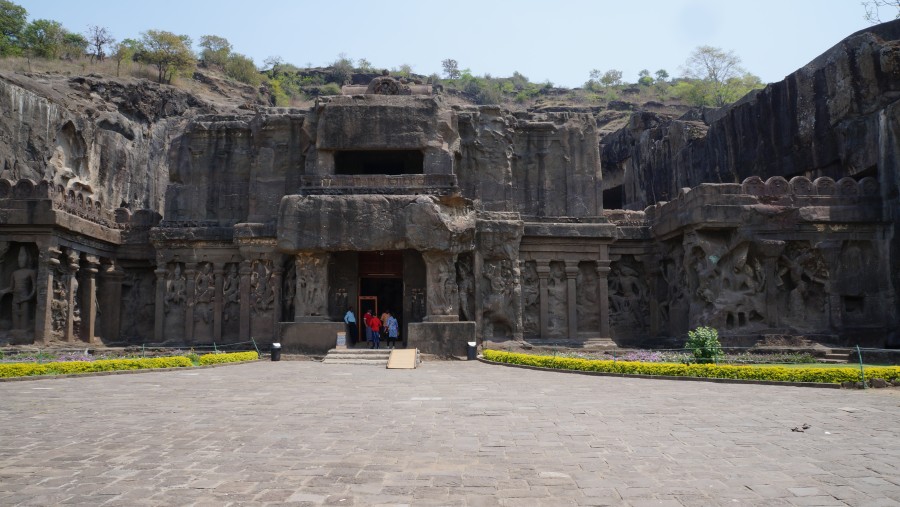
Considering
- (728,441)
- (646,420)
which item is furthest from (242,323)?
(728,441)

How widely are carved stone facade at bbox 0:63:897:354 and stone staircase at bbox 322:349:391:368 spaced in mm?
1309

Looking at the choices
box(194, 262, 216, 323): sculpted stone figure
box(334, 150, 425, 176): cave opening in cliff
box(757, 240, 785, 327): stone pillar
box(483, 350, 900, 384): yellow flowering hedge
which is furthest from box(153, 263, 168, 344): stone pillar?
box(757, 240, 785, 327): stone pillar

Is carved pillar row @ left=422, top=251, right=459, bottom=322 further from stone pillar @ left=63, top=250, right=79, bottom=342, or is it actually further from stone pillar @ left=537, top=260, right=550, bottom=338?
stone pillar @ left=63, top=250, right=79, bottom=342

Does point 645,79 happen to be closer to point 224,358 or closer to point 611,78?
point 611,78

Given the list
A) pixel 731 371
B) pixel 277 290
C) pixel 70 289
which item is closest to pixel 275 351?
pixel 277 290

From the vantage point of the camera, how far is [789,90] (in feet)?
96.8

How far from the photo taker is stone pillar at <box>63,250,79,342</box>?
80.5ft

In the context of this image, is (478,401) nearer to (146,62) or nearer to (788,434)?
(788,434)

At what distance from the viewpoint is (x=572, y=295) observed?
82.7 ft

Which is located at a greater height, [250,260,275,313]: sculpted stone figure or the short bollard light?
[250,260,275,313]: sculpted stone figure

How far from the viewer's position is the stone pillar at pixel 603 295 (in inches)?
998

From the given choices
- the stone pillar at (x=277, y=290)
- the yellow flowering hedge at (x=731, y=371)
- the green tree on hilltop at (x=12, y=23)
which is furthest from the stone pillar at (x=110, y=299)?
the green tree on hilltop at (x=12, y=23)

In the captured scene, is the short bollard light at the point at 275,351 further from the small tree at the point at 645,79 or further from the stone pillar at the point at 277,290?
the small tree at the point at 645,79

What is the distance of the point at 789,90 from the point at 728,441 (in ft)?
85.8
